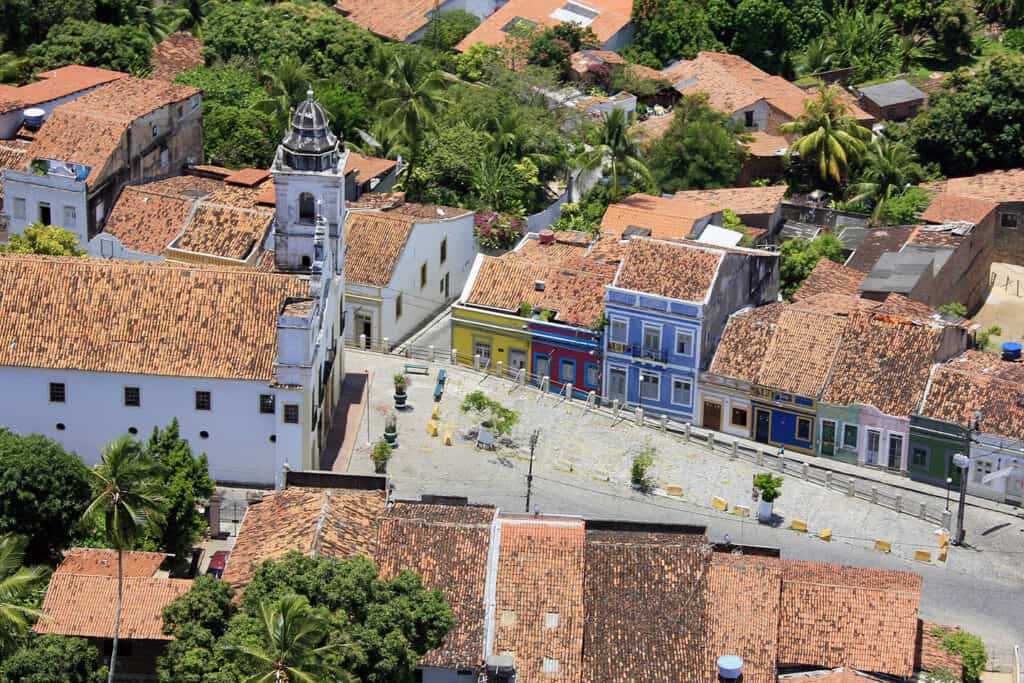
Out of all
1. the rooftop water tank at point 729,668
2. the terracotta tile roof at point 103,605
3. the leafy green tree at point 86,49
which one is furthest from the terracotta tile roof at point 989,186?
the terracotta tile roof at point 103,605

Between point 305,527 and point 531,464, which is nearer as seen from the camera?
point 305,527

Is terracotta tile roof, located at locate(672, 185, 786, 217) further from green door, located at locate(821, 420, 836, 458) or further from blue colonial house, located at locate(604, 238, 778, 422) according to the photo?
green door, located at locate(821, 420, 836, 458)

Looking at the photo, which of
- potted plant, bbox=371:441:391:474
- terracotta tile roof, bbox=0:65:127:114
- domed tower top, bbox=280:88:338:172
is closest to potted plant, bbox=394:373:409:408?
potted plant, bbox=371:441:391:474

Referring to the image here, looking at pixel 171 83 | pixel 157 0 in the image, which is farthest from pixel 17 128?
pixel 157 0

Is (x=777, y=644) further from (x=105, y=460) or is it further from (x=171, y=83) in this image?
(x=171, y=83)

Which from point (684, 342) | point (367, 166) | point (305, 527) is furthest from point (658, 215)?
point (305, 527)

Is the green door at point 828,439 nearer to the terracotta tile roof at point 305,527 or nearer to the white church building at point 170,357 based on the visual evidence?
the white church building at point 170,357

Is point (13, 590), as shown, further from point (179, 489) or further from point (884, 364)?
point (884, 364)
